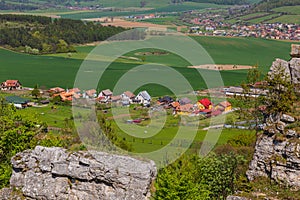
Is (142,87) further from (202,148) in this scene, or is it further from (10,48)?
(10,48)

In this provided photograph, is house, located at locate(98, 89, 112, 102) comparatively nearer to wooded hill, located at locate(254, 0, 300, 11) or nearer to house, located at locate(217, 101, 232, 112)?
house, located at locate(217, 101, 232, 112)

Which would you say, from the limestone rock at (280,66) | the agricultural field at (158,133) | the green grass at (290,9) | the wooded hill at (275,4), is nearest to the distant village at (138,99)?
the agricultural field at (158,133)

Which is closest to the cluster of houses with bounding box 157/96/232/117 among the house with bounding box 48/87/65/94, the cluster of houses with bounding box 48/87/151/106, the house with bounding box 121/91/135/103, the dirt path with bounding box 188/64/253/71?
the cluster of houses with bounding box 48/87/151/106

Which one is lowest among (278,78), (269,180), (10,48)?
(10,48)

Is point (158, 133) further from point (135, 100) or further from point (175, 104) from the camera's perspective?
point (135, 100)

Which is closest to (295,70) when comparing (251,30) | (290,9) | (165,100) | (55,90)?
(165,100)

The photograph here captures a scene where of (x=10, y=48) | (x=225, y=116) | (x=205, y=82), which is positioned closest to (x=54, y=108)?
(x=225, y=116)

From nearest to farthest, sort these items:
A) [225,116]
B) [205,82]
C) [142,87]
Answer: [225,116], [142,87], [205,82]

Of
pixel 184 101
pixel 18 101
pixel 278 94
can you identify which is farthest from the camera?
pixel 18 101
